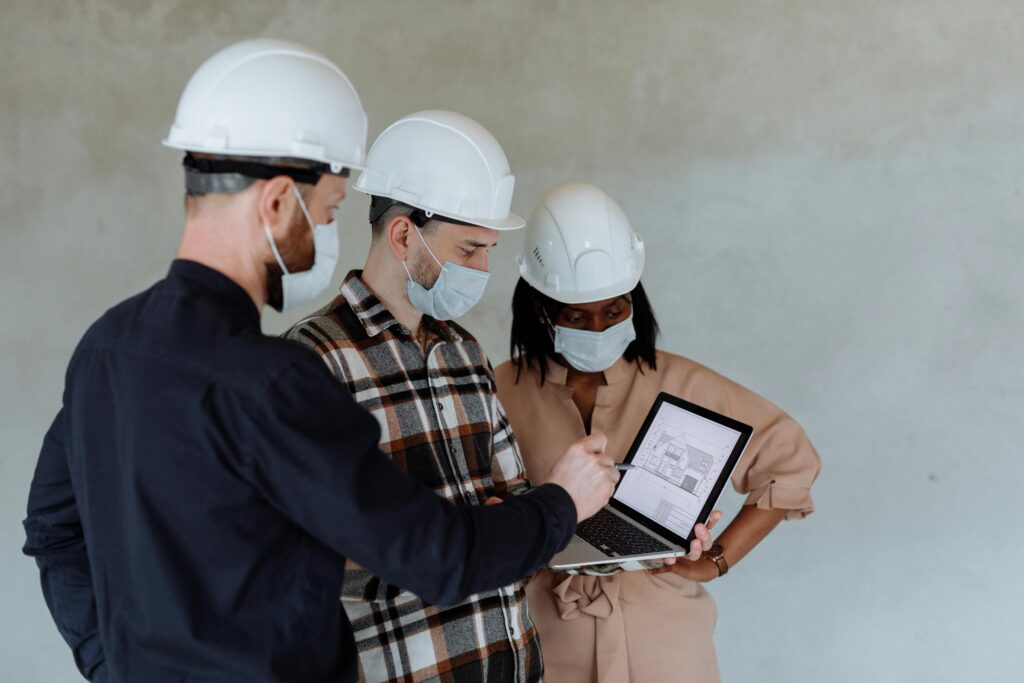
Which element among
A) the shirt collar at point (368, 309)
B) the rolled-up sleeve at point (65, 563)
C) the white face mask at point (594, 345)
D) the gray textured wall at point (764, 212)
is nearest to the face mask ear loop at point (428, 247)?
the shirt collar at point (368, 309)

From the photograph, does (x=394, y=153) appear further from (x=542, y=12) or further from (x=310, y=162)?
(x=542, y=12)

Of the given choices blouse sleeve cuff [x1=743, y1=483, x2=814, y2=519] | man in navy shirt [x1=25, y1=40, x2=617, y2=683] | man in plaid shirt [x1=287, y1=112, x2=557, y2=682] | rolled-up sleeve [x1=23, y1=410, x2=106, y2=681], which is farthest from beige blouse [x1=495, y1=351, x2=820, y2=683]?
rolled-up sleeve [x1=23, y1=410, x2=106, y2=681]

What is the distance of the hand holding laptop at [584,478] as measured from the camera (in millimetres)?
1357

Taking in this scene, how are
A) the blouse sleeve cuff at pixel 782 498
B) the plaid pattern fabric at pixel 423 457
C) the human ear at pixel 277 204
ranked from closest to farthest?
the human ear at pixel 277 204, the plaid pattern fabric at pixel 423 457, the blouse sleeve cuff at pixel 782 498

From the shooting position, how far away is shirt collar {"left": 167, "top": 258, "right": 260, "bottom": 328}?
3.54ft

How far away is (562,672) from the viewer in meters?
2.03

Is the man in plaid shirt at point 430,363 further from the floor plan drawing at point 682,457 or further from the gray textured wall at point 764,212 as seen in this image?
the gray textured wall at point 764,212

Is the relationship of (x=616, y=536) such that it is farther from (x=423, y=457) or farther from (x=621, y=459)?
(x=423, y=457)

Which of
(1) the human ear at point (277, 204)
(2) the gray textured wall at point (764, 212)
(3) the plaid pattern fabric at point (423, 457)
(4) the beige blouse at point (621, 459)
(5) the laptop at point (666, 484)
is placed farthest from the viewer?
(2) the gray textured wall at point (764, 212)

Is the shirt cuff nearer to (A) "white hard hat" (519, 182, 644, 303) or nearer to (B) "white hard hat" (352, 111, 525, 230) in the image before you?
(B) "white hard hat" (352, 111, 525, 230)

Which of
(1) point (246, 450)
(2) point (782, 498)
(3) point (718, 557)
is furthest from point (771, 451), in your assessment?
(1) point (246, 450)

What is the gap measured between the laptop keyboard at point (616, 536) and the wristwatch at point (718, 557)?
288 millimetres

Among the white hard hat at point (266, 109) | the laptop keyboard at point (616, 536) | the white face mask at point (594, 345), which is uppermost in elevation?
the white hard hat at point (266, 109)

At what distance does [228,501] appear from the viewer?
102 centimetres
